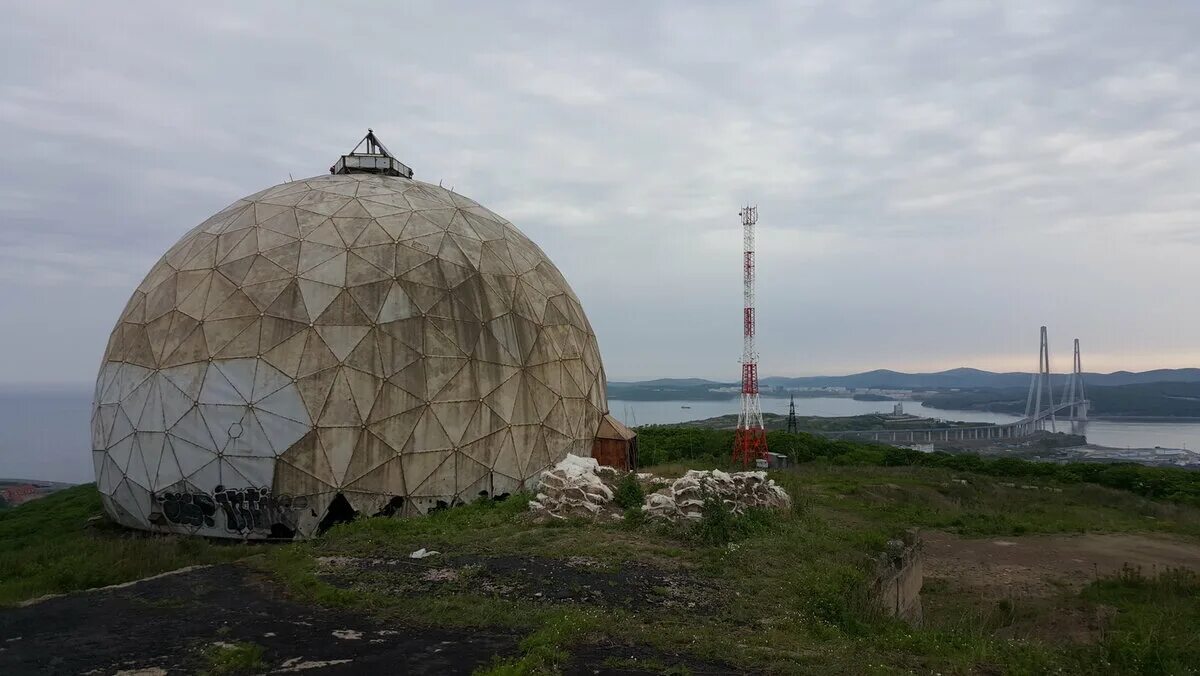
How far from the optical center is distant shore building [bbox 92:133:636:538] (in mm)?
15453

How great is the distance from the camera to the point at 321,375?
51.7ft

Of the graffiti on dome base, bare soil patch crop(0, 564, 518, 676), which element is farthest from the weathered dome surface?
bare soil patch crop(0, 564, 518, 676)

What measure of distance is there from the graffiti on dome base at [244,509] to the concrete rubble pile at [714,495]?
28.2ft

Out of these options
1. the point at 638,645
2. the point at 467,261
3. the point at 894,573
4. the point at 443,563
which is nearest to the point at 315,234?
the point at 467,261

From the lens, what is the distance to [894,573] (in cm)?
1190

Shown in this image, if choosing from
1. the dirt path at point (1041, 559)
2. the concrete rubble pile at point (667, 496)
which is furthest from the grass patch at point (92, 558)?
the dirt path at point (1041, 559)

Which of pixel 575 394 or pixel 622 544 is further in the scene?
pixel 575 394

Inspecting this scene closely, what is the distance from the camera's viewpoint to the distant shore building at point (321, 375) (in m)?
15.5

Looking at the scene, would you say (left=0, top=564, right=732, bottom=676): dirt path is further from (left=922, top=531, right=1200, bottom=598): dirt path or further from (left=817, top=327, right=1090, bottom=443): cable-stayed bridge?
(left=817, top=327, right=1090, bottom=443): cable-stayed bridge

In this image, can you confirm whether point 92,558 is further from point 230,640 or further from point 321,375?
point 230,640

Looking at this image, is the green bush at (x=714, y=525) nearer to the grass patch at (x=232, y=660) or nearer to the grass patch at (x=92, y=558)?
the grass patch at (x=232, y=660)

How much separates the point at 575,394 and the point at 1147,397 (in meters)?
154

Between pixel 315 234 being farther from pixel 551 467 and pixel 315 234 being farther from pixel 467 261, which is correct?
pixel 551 467

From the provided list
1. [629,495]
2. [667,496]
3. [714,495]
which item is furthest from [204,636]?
[714,495]
